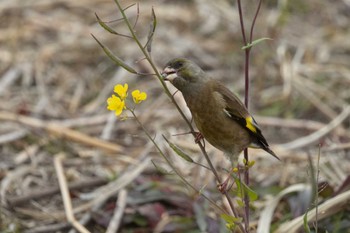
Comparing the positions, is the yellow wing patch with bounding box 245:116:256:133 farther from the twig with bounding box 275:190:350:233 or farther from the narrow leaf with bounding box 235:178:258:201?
the twig with bounding box 275:190:350:233

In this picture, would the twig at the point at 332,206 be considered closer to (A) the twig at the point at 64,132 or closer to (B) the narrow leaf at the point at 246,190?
(B) the narrow leaf at the point at 246,190

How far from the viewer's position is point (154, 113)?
5184 mm

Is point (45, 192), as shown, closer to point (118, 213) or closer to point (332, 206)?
point (118, 213)

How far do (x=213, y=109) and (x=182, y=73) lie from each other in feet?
0.65

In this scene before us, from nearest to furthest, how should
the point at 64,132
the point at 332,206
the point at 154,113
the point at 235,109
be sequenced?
1. the point at 235,109
2. the point at 332,206
3. the point at 64,132
4. the point at 154,113

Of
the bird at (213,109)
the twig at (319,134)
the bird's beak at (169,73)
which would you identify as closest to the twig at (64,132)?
the twig at (319,134)

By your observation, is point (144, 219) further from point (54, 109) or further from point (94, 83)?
point (94, 83)

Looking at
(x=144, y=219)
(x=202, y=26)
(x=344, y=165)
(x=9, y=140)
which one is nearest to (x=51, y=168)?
(x=9, y=140)

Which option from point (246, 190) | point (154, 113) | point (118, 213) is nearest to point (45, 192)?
point (118, 213)

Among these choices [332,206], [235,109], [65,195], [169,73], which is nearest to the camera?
[169,73]

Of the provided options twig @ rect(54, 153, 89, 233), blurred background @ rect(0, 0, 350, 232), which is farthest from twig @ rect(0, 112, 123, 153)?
twig @ rect(54, 153, 89, 233)

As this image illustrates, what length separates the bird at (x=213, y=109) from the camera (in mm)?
2768

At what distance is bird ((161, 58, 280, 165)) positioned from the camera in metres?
2.77

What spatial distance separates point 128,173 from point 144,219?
46 centimetres
